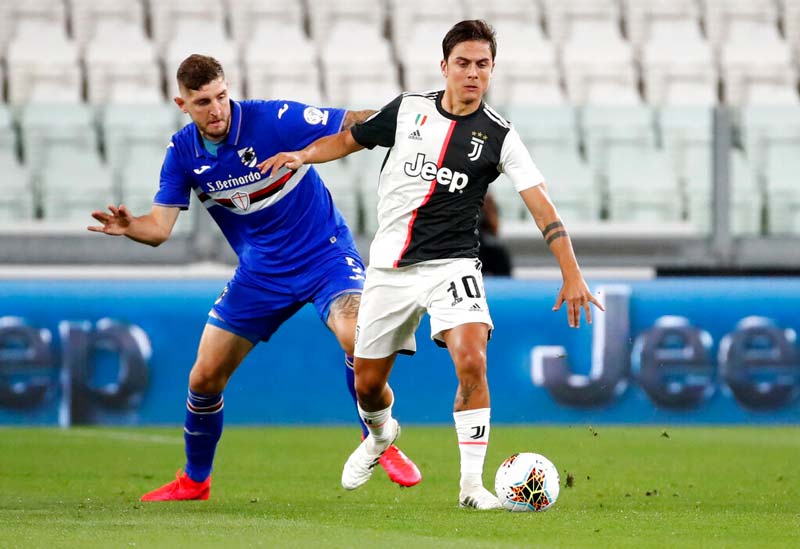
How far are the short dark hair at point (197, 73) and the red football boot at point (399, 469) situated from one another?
6.74ft

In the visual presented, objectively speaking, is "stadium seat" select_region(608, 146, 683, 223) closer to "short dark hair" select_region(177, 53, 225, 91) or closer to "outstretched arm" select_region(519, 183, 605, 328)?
"short dark hair" select_region(177, 53, 225, 91)

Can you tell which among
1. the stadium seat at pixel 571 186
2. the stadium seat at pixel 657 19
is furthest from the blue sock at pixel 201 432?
the stadium seat at pixel 657 19

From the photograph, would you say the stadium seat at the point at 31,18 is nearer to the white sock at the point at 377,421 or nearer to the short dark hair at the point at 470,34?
the white sock at the point at 377,421

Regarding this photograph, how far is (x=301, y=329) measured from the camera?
1268 centimetres

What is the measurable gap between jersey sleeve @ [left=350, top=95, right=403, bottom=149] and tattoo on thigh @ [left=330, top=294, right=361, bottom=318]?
99cm

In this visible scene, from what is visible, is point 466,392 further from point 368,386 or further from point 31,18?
point 31,18

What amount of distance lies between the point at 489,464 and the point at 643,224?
13.9 ft

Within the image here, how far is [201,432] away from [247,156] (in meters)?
1.42

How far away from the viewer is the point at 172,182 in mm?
7625

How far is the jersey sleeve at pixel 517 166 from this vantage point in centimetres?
665

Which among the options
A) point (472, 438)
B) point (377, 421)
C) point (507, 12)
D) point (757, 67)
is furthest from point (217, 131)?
point (757, 67)

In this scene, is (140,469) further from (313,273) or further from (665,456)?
(665,456)

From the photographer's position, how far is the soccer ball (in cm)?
654

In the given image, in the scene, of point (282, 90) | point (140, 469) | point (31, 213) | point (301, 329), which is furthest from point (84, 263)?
point (140, 469)
